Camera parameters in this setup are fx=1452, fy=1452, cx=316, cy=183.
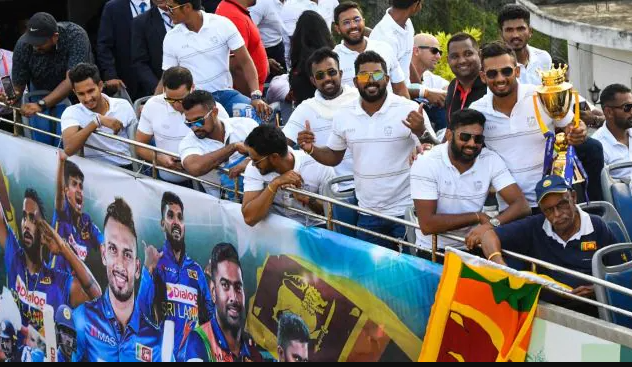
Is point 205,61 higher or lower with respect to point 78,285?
higher

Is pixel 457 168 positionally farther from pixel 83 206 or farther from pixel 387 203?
pixel 83 206

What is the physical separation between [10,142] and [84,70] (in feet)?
4.97

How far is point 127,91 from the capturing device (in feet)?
40.6

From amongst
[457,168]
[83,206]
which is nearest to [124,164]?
[83,206]

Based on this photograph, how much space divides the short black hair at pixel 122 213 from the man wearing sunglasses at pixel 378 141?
6.93 feet

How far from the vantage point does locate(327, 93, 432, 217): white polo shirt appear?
8.82 meters

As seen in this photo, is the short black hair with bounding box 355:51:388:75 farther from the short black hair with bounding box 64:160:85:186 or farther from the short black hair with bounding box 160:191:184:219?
the short black hair with bounding box 64:160:85:186

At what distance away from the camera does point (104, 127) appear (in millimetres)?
10625

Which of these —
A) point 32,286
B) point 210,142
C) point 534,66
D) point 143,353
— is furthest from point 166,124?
point 534,66

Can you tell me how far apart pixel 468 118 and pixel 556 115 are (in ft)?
1.83

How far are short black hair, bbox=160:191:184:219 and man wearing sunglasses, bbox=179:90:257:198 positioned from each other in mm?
256

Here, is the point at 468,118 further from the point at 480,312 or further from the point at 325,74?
the point at 325,74

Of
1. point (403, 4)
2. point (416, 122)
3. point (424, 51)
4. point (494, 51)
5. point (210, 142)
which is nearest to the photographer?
point (494, 51)

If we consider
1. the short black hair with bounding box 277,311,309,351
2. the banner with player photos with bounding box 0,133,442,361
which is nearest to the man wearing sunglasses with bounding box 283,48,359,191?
the banner with player photos with bounding box 0,133,442,361
